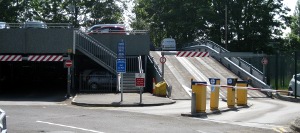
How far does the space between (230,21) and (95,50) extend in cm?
2813

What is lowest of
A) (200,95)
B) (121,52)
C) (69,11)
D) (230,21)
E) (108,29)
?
(200,95)

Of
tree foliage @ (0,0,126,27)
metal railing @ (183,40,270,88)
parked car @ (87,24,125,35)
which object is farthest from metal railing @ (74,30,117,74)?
tree foliage @ (0,0,126,27)

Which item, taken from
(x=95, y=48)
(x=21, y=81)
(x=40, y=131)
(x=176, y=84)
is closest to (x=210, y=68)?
(x=176, y=84)

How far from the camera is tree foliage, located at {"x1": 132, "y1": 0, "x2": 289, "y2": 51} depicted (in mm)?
56906

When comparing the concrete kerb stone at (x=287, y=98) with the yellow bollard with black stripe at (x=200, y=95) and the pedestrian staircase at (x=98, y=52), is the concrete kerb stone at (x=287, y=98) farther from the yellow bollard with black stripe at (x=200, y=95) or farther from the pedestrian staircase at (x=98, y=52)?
the yellow bollard with black stripe at (x=200, y=95)

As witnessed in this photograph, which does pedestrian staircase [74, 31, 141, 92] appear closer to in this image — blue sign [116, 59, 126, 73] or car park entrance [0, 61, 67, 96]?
blue sign [116, 59, 126, 73]

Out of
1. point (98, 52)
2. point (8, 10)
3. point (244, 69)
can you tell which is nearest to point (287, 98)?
point (244, 69)

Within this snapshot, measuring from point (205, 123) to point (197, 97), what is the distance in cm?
257

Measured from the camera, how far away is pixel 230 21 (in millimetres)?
57844

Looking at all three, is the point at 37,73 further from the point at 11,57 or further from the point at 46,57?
the point at 46,57

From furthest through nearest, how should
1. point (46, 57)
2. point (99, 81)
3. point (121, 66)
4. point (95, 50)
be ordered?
point (95, 50) < point (99, 81) < point (46, 57) < point (121, 66)

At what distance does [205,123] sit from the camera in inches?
608

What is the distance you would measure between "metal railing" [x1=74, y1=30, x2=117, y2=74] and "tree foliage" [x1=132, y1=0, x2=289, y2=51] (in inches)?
1010

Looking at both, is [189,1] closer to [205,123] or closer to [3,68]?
[3,68]
